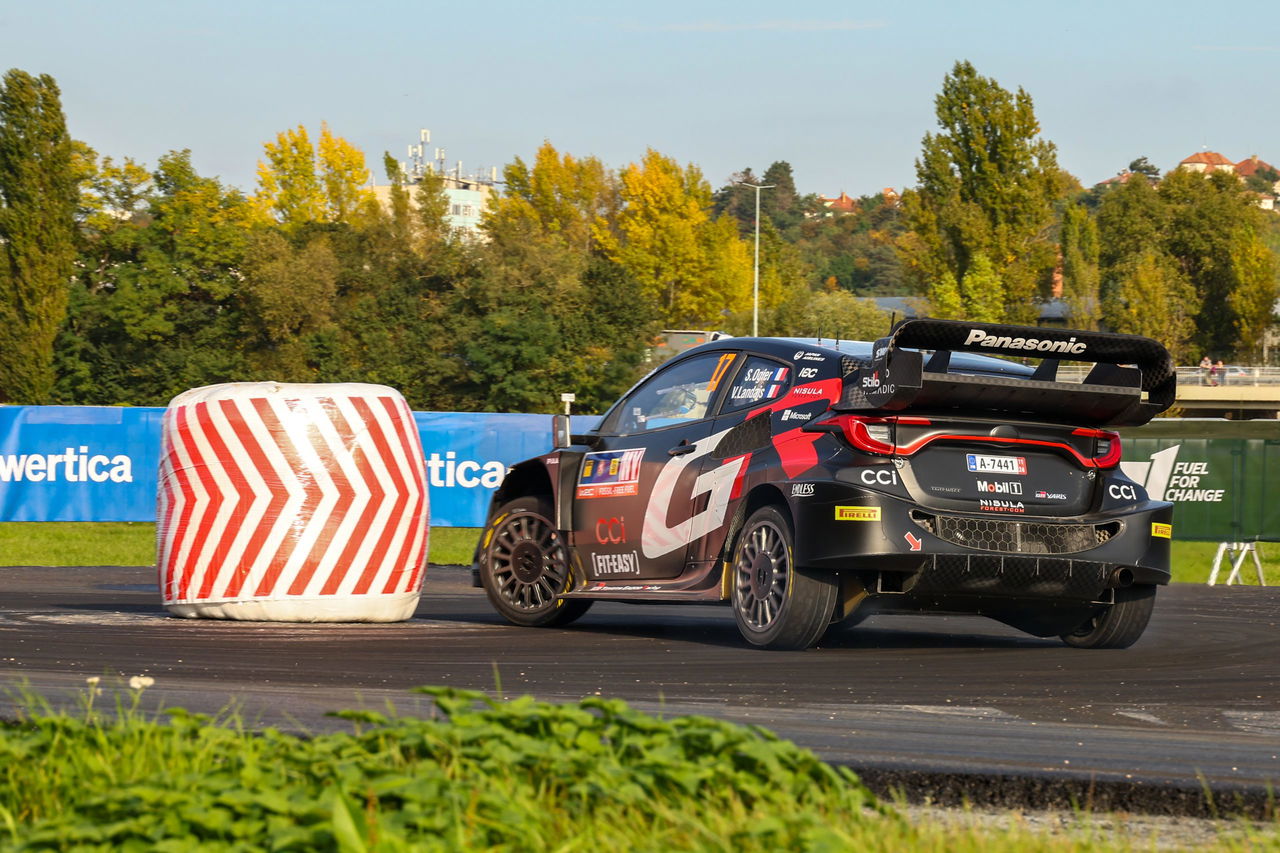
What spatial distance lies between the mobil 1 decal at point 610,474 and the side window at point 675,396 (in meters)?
0.19

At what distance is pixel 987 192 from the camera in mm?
78625

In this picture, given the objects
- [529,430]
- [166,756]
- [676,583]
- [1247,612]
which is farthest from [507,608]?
[529,430]

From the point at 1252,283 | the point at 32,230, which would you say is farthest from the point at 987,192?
the point at 32,230

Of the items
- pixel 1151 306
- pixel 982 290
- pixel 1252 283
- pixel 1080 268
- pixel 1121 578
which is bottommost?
pixel 1121 578

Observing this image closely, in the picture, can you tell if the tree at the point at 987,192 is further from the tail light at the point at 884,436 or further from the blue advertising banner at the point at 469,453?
the tail light at the point at 884,436

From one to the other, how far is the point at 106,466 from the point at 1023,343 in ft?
57.4

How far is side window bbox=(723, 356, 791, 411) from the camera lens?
8937mm

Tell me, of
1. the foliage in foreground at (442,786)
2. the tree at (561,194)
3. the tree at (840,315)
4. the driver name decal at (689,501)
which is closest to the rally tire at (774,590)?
the driver name decal at (689,501)

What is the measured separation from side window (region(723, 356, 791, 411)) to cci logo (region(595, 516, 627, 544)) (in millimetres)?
989

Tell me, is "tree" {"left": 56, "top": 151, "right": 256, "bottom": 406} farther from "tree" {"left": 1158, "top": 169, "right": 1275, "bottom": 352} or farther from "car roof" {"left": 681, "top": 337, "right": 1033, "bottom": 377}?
"car roof" {"left": 681, "top": 337, "right": 1033, "bottom": 377}

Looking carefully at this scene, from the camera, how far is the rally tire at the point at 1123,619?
29.0 ft

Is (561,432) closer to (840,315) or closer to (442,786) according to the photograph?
(442,786)

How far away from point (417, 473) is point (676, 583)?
1.83 m

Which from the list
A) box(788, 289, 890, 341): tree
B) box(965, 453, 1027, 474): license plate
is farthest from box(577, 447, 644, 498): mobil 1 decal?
box(788, 289, 890, 341): tree
